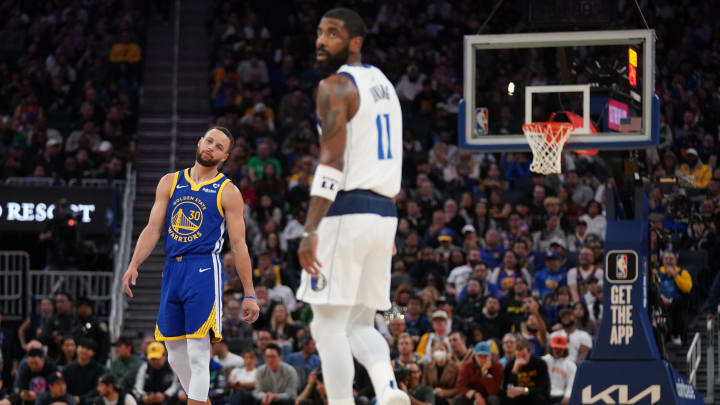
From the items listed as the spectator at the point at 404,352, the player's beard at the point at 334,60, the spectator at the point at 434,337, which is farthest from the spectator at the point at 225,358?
the player's beard at the point at 334,60

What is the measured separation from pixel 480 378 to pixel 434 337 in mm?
1318

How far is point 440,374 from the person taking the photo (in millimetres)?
17828

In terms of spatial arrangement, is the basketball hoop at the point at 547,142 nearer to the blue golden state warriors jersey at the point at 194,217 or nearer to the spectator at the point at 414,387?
the spectator at the point at 414,387

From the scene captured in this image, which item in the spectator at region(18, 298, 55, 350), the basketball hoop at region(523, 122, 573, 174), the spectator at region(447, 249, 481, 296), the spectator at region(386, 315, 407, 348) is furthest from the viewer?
the spectator at region(447, 249, 481, 296)

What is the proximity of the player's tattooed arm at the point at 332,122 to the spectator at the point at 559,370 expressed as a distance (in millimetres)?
9905

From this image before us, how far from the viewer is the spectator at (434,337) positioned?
1833 cm

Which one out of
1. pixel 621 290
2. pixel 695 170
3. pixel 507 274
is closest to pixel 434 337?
pixel 507 274

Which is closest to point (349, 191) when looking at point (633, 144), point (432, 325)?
point (633, 144)

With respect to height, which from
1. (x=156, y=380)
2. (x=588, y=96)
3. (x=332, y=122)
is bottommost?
(x=156, y=380)

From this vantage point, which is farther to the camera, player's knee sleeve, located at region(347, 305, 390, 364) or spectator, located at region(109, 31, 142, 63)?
spectator, located at region(109, 31, 142, 63)

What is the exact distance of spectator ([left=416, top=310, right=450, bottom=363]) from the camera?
1833cm

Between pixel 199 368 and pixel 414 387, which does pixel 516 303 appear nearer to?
pixel 414 387

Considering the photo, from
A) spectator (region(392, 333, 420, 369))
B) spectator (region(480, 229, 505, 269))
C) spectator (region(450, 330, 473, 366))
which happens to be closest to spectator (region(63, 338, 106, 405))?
spectator (region(392, 333, 420, 369))

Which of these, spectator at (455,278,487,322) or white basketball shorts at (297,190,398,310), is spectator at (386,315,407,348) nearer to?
spectator at (455,278,487,322)
